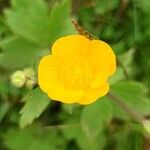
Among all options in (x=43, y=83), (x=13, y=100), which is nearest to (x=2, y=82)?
(x=13, y=100)

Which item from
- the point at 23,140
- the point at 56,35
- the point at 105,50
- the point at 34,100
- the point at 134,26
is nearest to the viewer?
the point at 105,50

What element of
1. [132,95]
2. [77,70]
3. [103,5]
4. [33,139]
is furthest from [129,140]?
[103,5]

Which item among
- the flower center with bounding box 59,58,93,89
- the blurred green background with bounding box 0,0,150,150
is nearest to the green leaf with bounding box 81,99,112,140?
the blurred green background with bounding box 0,0,150,150

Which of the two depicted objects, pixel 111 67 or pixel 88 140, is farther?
pixel 88 140

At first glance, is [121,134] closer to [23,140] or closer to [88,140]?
[88,140]

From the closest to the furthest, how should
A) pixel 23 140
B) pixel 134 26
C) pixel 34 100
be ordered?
pixel 34 100, pixel 23 140, pixel 134 26

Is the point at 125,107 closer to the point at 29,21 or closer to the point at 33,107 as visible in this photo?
the point at 33,107

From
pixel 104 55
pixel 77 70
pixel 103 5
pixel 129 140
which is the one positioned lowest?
pixel 129 140
